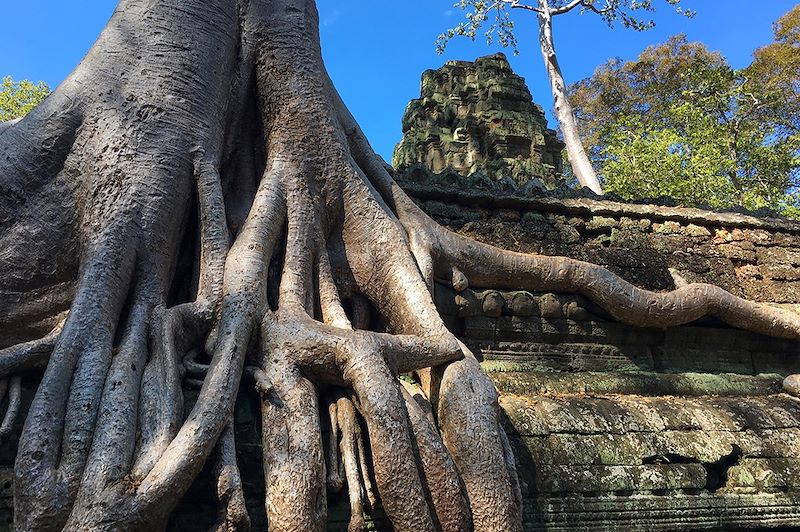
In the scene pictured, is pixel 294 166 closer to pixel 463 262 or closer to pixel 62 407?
pixel 463 262

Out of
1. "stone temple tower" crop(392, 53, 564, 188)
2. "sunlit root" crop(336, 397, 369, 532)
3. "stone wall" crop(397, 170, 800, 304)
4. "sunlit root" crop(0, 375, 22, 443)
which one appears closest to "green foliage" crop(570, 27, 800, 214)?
"stone temple tower" crop(392, 53, 564, 188)

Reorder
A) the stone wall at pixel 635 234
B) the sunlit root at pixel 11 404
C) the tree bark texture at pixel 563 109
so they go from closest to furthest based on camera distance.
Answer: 1. the sunlit root at pixel 11 404
2. the stone wall at pixel 635 234
3. the tree bark texture at pixel 563 109

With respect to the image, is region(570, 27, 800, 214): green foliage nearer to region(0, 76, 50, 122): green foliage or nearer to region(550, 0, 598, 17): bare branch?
region(550, 0, 598, 17): bare branch

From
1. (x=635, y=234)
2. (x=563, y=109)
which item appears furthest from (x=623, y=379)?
(x=563, y=109)

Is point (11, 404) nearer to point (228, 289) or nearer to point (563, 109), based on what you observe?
point (228, 289)

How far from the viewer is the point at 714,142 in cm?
1281

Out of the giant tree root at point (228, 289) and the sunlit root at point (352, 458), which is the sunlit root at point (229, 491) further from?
the sunlit root at point (352, 458)

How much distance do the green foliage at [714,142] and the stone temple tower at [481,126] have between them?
184cm

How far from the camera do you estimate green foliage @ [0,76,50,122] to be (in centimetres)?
1511

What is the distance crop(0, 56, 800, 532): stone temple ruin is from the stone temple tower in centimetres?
582

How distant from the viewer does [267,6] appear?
10.8 ft

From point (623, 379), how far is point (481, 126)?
817 centimetres

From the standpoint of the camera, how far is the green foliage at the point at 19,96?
15109 millimetres

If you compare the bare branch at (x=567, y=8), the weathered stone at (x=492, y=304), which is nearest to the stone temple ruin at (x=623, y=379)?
the weathered stone at (x=492, y=304)
